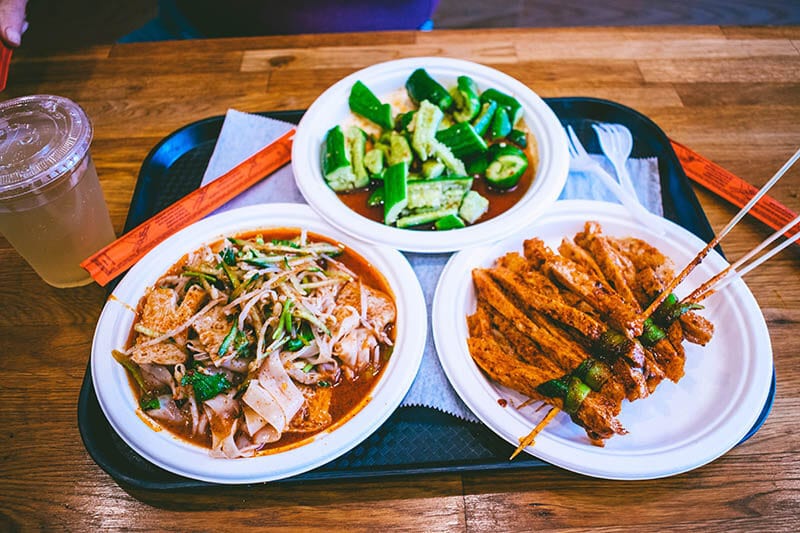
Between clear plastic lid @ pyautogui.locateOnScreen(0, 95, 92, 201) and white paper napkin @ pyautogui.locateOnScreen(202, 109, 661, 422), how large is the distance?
0.67m

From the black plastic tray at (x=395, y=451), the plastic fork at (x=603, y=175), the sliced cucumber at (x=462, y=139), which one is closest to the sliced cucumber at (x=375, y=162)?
the sliced cucumber at (x=462, y=139)

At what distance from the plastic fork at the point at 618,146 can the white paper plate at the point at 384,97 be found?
248 millimetres

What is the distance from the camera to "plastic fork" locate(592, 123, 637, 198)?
252 centimetres

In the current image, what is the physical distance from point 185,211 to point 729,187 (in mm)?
2593

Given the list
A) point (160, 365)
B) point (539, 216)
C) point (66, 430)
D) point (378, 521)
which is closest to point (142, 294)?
point (160, 365)

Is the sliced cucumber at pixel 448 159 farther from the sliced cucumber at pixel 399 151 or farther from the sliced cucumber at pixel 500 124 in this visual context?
the sliced cucumber at pixel 500 124

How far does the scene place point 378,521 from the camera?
1.71 m

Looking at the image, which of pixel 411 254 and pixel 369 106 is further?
pixel 369 106

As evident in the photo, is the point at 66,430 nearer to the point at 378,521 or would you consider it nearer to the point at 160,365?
the point at 160,365

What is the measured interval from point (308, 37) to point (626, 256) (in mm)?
2401

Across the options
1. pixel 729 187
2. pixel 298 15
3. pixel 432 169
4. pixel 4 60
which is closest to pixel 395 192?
pixel 432 169

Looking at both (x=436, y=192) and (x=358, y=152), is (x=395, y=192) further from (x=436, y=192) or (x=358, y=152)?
(x=358, y=152)

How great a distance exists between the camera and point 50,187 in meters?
1.92

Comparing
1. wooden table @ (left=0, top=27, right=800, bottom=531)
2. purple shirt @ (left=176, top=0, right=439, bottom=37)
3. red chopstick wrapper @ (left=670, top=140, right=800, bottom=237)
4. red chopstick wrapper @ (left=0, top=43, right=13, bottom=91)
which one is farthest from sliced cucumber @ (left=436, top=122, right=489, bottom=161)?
red chopstick wrapper @ (left=0, top=43, right=13, bottom=91)
